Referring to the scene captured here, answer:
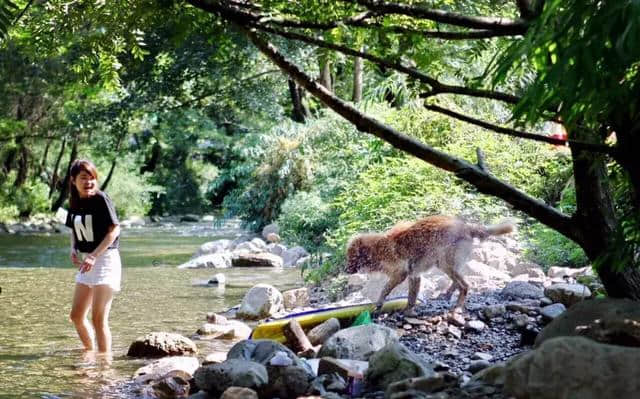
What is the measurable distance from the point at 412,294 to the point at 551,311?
1459 millimetres

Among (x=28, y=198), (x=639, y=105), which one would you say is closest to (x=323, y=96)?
(x=639, y=105)

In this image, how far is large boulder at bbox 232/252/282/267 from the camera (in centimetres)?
1734

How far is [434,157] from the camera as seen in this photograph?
4883 millimetres

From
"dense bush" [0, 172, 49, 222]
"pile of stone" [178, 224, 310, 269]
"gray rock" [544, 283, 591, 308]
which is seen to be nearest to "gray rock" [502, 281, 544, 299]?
"gray rock" [544, 283, 591, 308]

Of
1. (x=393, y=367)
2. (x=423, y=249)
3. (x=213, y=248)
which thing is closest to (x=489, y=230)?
(x=423, y=249)

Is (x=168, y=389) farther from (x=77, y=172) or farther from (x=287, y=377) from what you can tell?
(x=77, y=172)

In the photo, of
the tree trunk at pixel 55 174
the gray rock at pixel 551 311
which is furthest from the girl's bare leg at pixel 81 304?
the tree trunk at pixel 55 174

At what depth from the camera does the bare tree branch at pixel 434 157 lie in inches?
192

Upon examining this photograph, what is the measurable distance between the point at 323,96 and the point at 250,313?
5.99 metres

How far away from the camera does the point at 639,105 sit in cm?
325

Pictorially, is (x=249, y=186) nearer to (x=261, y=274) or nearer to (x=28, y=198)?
(x=261, y=274)

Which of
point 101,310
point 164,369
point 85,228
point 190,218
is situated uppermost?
point 85,228

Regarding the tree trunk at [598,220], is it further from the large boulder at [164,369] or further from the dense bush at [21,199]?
the dense bush at [21,199]

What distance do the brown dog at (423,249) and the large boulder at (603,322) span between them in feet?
9.24
